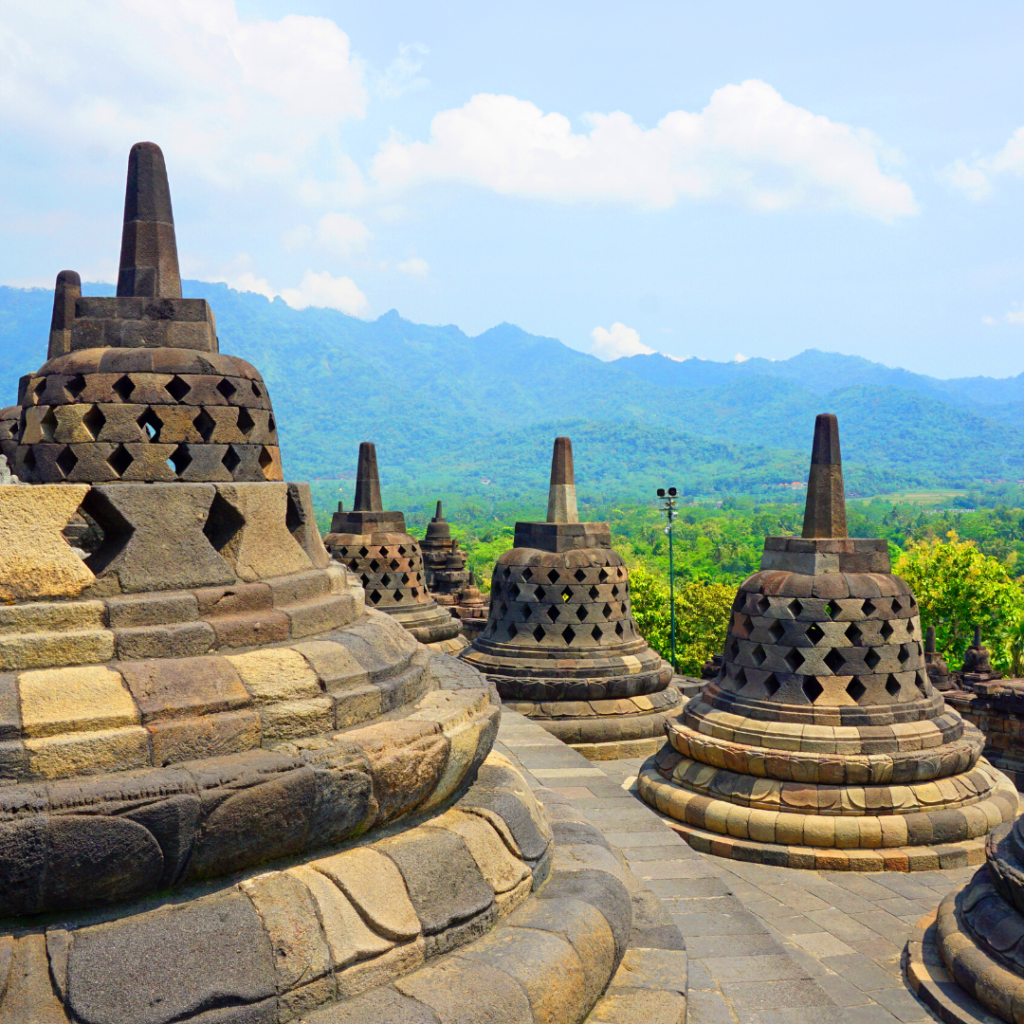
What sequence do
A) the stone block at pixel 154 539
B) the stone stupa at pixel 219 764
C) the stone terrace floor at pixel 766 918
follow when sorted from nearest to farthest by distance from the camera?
the stone stupa at pixel 219 764 → the stone block at pixel 154 539 → the stone terrace floor at pixel 766 918

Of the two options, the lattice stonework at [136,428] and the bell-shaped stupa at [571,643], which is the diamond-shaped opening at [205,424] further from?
the bell-shaped stupa at [571,643]

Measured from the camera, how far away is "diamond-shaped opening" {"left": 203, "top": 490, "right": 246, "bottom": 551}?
346 cm

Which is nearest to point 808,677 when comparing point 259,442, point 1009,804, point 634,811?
point 1009,804

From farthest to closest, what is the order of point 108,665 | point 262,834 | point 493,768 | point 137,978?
point 493,768 → point 108,665 → point 262,834 → point 137,978

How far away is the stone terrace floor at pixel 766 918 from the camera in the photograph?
415 cm

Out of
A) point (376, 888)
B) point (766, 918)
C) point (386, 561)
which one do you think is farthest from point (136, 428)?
point (386, 561)

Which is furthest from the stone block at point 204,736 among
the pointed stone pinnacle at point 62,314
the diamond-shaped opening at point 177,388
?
the pointed stone pinnacle at point 62,314

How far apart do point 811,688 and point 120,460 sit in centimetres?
642

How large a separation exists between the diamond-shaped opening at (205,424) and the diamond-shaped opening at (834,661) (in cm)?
615

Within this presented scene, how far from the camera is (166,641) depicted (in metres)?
3.00

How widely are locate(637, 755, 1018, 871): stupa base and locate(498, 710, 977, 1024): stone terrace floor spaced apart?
90 millimetres

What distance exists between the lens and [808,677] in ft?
26.6

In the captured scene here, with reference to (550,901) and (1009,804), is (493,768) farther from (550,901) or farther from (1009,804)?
(1009,804)

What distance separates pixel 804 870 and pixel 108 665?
20.6 ft
